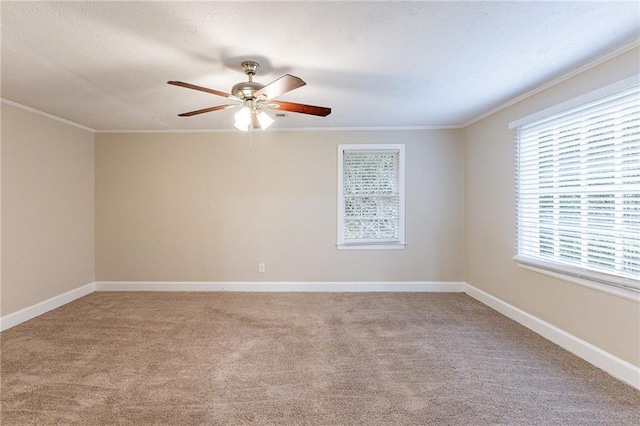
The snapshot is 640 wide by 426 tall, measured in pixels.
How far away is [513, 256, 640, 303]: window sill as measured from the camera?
2.10 meters

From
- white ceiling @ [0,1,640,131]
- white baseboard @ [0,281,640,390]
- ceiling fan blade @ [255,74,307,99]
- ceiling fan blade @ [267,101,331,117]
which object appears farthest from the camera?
white baseboard @ [0,281,640,390]

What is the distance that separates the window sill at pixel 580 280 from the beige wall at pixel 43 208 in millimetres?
5528

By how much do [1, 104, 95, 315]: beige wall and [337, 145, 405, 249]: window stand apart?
3.68 meters

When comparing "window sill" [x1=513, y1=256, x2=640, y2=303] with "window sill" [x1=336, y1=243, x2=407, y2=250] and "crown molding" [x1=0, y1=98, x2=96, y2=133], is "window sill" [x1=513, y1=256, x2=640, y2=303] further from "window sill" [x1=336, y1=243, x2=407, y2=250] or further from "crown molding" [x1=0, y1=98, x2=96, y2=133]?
"crown molding" [x1=0, y1=98, x2=96, y2=133]

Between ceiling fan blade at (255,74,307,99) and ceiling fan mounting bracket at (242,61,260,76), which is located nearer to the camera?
ceiling fan blade at (255,74,307,99)

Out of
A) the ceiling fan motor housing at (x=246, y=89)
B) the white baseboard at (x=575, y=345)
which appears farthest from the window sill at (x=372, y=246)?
the ceiling fan motor housing at (x=246, y=89)

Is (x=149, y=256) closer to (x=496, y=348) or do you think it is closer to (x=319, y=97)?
(x=319, y=97)

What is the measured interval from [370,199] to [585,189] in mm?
2403

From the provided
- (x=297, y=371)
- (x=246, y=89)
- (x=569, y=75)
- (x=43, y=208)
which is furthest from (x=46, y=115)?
(x=569, y=75)

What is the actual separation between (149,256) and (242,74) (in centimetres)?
327

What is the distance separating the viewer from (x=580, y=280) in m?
2.47

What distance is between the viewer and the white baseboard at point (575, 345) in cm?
209

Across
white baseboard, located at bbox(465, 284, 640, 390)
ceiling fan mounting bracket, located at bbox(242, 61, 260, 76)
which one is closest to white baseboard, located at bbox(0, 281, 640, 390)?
white baseboard, located at bbox(465, 284, 640, 390)

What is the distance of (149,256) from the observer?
4.38m
